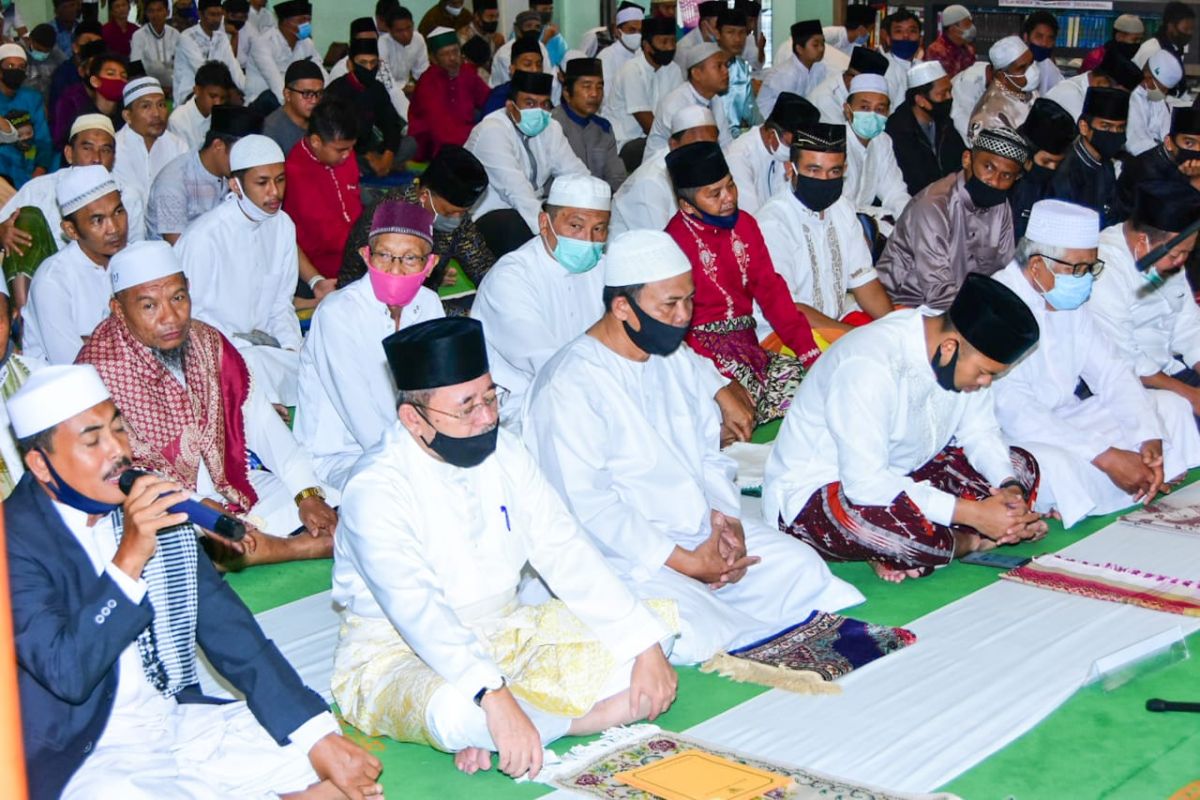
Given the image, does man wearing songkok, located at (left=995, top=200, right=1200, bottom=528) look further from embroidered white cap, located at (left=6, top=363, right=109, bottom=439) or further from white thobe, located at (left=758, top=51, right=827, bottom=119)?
white thobe, located at (left=758, top=51, right=827, bottom=119)

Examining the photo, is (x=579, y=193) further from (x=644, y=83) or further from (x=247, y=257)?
(x=644, y=83)

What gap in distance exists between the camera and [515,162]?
7688 mm

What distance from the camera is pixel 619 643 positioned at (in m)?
3.04

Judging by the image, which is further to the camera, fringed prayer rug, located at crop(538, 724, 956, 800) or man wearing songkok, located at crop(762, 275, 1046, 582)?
man wearing songkok, located at crop(762, 275, 1046, 582)

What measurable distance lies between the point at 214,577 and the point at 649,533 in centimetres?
125

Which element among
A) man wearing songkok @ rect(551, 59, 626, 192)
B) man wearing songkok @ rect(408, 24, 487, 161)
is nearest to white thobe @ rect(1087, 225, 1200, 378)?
man wearing songkok @ rect(551, 59, 626, 192)

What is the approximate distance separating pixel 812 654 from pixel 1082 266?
1.73 m

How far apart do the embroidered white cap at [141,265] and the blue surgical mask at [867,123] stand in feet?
13.9

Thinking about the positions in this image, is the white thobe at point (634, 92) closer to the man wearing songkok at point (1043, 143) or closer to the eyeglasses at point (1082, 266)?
the man wearing songkok at point (1043, 143)

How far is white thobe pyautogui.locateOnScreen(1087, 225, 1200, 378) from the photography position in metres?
5.08

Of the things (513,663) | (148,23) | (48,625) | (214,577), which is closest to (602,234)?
(513,663)

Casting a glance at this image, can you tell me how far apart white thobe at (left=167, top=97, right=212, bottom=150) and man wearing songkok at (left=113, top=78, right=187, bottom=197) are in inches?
29.9

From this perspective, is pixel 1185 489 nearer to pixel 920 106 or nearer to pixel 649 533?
pixel 649 533

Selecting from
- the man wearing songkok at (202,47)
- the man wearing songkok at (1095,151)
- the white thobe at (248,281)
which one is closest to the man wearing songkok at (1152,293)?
the man wearing songkok at (1095,151)
